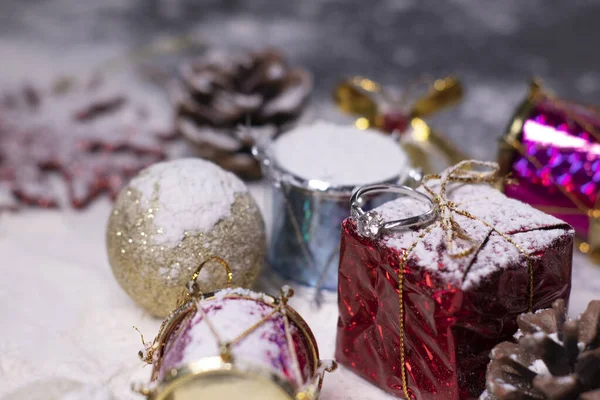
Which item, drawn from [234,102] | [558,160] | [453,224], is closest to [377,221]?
[453,224]

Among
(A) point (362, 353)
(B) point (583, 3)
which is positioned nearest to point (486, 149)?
(B) point (583, 3)

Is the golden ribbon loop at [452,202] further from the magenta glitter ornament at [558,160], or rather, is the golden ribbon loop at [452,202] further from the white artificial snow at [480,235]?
the magenta glitter ornament at [558,160]

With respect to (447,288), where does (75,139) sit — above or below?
below

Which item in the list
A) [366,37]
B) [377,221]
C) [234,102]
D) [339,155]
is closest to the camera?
[377,221]

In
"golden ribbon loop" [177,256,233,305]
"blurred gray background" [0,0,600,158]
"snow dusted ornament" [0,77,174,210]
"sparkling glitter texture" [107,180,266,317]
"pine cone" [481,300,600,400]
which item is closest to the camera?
"pine cone" [481,300,600,400]

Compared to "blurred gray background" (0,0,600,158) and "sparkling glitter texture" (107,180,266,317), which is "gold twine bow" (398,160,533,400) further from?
"blurred gray background" (0,0,600,158)

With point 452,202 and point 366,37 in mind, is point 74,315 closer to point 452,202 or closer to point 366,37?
point 452,202

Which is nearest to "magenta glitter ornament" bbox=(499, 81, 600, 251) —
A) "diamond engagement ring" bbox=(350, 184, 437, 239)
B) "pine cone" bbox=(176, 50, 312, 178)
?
"diamond engagement ring" bbox=(350, 184, 437, 239)
